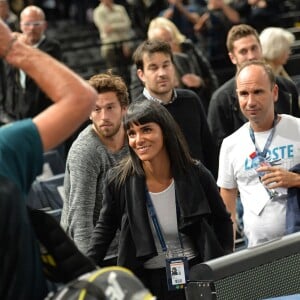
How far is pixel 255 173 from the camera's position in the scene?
5.84 meters

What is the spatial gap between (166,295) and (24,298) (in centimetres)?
233

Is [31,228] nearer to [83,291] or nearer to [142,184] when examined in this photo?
[83,291]

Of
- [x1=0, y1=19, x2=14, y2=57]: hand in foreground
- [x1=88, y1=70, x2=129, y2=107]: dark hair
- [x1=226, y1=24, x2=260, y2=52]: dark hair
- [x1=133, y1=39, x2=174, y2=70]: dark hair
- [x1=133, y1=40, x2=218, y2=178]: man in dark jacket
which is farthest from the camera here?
[x1=226, y1=24, x2=260, y2=52]: dark hair

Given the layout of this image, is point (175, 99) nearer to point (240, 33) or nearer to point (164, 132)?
point (240, 33)

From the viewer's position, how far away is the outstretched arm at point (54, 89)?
3279 millimetres

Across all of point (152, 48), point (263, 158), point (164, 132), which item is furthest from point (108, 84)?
point (152, 48)

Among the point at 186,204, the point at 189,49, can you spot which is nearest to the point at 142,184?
the point at 186,204

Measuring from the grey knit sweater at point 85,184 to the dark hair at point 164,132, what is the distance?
1.28 ft

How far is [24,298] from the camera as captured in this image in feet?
10.4

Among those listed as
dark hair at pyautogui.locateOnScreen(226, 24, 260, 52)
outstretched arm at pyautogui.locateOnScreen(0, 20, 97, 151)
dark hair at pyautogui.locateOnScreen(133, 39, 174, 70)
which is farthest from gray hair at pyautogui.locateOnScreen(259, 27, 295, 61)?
outstretched arm at pyautogui.locateOnScreen(0, 20, 97, 151)

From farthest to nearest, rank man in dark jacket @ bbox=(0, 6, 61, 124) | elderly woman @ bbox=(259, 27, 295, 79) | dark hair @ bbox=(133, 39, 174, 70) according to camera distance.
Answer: man in dark jacket @ bbox=(0, 6, 61, 124), elderly woman @ bbox=(259, 27, 295, 79), dark hair @ bbox=(133, 39, 174, 70)

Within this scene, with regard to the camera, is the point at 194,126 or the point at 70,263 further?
the point at 194,126

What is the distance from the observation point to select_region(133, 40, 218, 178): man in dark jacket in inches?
277

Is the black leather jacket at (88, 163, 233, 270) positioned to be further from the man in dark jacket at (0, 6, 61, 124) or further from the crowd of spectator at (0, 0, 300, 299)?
the man in dark jacket at (0, 6, 61, 124)
